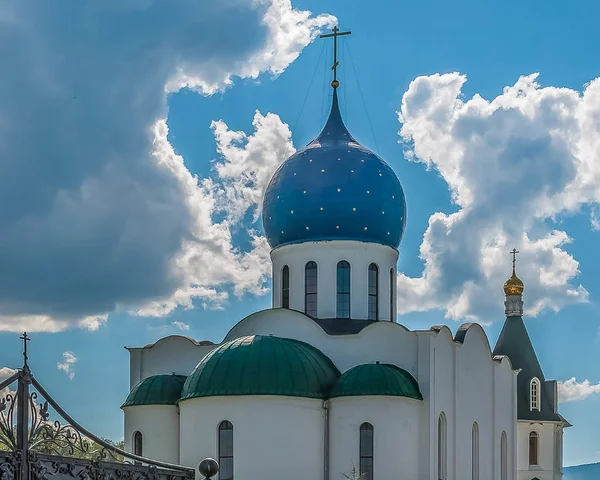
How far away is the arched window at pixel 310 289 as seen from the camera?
83.0 feet

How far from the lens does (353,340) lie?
23953mm

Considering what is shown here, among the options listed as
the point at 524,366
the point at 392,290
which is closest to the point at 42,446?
the point at 392,290

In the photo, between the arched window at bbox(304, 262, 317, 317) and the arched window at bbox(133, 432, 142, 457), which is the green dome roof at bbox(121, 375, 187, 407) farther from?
the arched window at bbox(304, 262, 317, 317)

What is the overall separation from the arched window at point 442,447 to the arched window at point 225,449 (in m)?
4.29

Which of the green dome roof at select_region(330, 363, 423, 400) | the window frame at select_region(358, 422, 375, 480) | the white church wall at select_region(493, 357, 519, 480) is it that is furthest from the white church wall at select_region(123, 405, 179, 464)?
the white church wall at select_region(493, 357, 519, 480)

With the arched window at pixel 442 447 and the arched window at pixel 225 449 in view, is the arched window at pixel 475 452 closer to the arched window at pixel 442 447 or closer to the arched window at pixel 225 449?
the arched window at pixel 442 447

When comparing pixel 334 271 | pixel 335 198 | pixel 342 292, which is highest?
pixel 335 198

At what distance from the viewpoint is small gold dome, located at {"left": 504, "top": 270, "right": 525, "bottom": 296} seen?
111 ft

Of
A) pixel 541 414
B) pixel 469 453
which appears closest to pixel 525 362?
pixel 541 414

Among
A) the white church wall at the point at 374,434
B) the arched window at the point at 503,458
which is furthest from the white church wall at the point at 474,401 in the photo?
the white church wall at the point at 374,434

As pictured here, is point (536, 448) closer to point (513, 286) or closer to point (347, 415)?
point (513, 286)

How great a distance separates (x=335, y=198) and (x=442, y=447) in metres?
5.78

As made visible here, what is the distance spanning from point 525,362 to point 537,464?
2.79m

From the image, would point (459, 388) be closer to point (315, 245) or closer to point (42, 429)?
point (315, 245)
